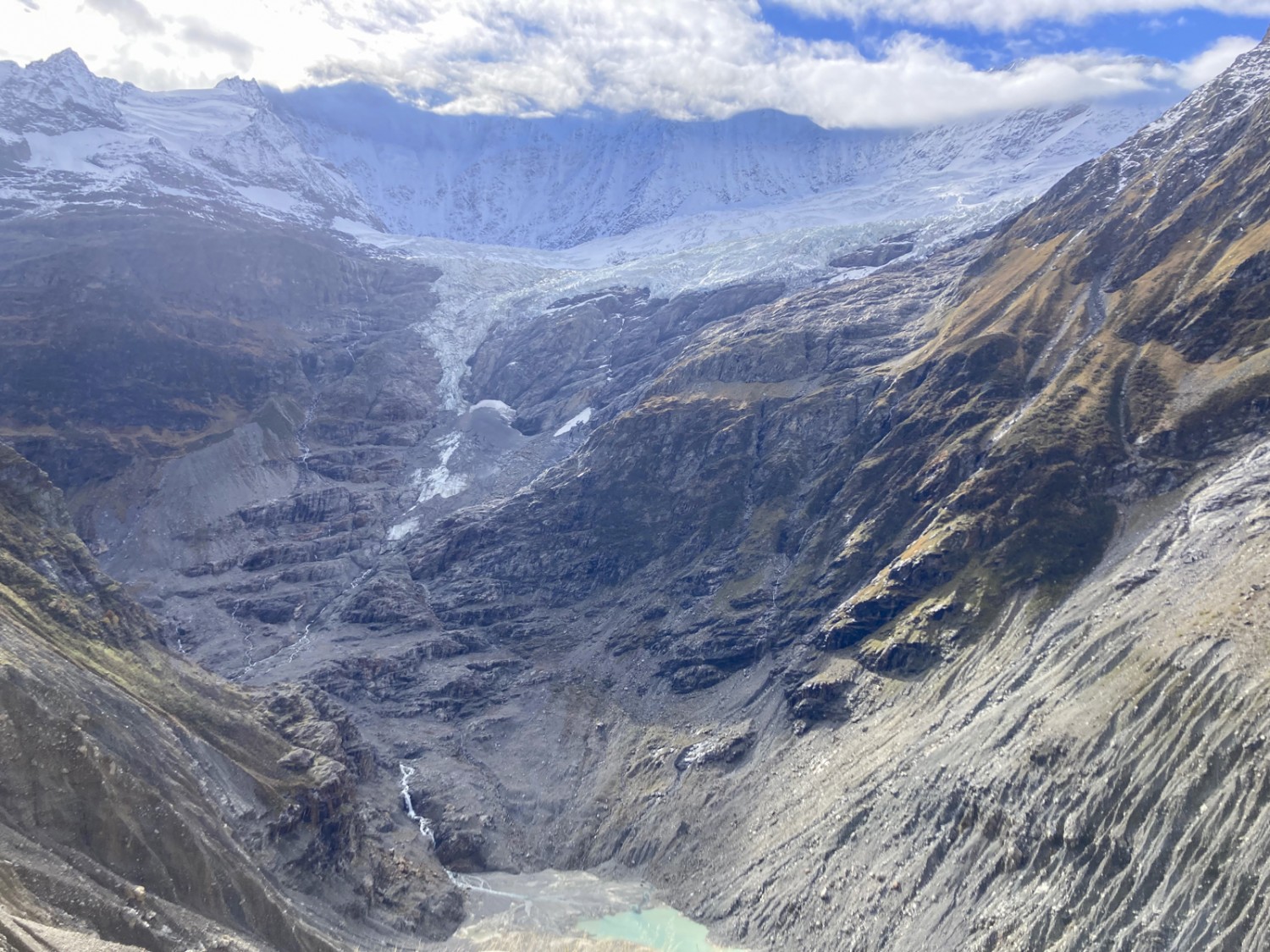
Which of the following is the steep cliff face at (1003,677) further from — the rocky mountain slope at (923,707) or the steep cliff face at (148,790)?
the steep cliff face at (148,790)

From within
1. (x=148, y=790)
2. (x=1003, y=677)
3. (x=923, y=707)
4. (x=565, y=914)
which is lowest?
(x=565, y=914)

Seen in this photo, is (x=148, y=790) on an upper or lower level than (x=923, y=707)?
upper

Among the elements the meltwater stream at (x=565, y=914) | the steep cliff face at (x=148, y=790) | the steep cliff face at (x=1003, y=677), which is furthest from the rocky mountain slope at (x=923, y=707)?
the meltwater stream at (x=565, y=914)

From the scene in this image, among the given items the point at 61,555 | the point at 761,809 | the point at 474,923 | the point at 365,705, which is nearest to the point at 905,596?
the point at 761,809

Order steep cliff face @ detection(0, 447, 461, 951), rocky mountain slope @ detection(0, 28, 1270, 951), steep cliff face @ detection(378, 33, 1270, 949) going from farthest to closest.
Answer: steep cliff face @ detection(378, 33, 1270, 949)
rocky mountain slope @ detection(0, 28, 1270, 951)
steep cliff face @ detection(0, 447, 461, 951)

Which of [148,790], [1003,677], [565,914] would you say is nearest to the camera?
[148,790]

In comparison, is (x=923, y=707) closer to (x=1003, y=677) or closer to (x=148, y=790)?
(x=1003, y=677)

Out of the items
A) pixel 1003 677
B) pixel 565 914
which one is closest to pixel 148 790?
pixel 565 914

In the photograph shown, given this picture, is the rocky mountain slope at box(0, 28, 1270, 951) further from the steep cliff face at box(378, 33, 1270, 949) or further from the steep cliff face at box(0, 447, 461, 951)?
the steep cliff face at box(0, 447, 461, 951)

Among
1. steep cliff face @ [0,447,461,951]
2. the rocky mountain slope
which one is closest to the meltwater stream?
the rocky mountain slope

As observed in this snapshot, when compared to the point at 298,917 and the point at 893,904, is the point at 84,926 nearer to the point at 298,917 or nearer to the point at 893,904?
the point at 298,917
